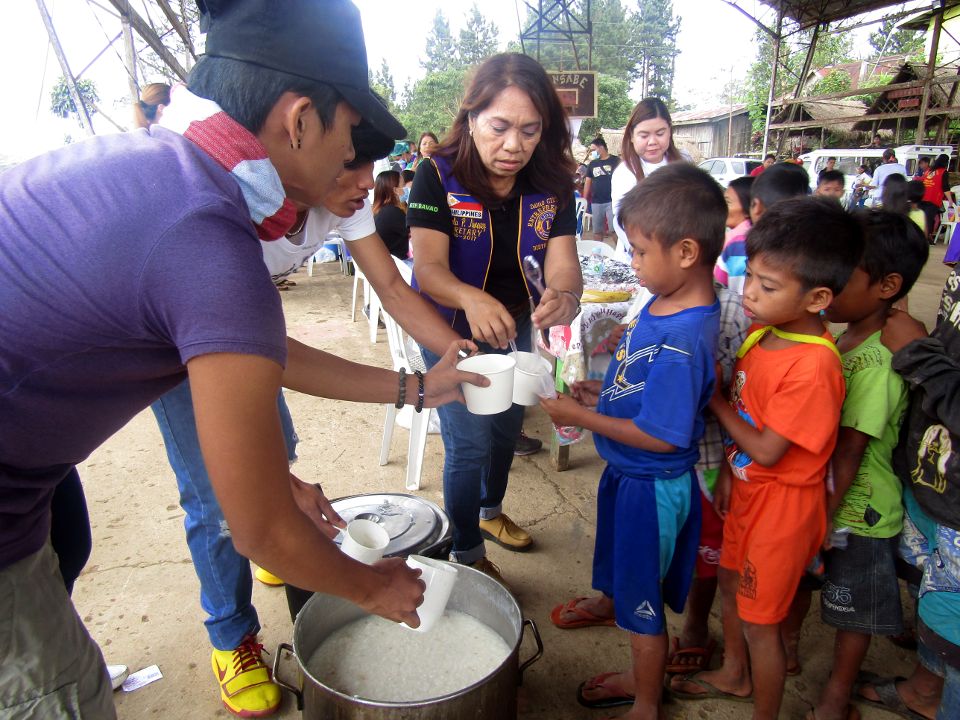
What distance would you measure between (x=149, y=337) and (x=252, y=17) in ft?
1.57

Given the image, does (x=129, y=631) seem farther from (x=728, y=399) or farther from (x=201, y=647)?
(x=728, y=399)

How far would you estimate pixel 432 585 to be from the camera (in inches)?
48.4

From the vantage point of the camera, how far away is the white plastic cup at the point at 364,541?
1.30m

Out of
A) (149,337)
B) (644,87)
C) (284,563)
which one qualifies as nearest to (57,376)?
(149,337)

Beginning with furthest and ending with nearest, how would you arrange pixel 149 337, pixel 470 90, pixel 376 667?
pixel 470 90 < pixel 376 667 < pixel 149 337

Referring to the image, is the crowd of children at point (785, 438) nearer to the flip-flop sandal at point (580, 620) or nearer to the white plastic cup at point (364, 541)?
the flip-flop sandal at point (580, 620)

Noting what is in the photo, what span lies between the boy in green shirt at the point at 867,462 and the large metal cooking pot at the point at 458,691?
36.1 inches

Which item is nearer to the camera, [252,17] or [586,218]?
[252,17]

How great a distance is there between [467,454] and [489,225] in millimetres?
774

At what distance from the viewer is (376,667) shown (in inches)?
54.1

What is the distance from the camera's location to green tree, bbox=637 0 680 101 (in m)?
49.2

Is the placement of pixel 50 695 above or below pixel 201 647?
above

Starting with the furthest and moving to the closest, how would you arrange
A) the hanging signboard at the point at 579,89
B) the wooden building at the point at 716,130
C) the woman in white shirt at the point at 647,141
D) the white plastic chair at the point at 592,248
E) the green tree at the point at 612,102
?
the green tree at the point at 612,102 < the wooden building at the point at 716,130 < the hanging signboard at the point at 579,89 < the white plastic chair at the point at 592,248 < the woman in white shirt at the point at 647,141

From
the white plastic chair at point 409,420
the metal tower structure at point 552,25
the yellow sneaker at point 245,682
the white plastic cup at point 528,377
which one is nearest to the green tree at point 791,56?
the metal tower structure at point 552,25
